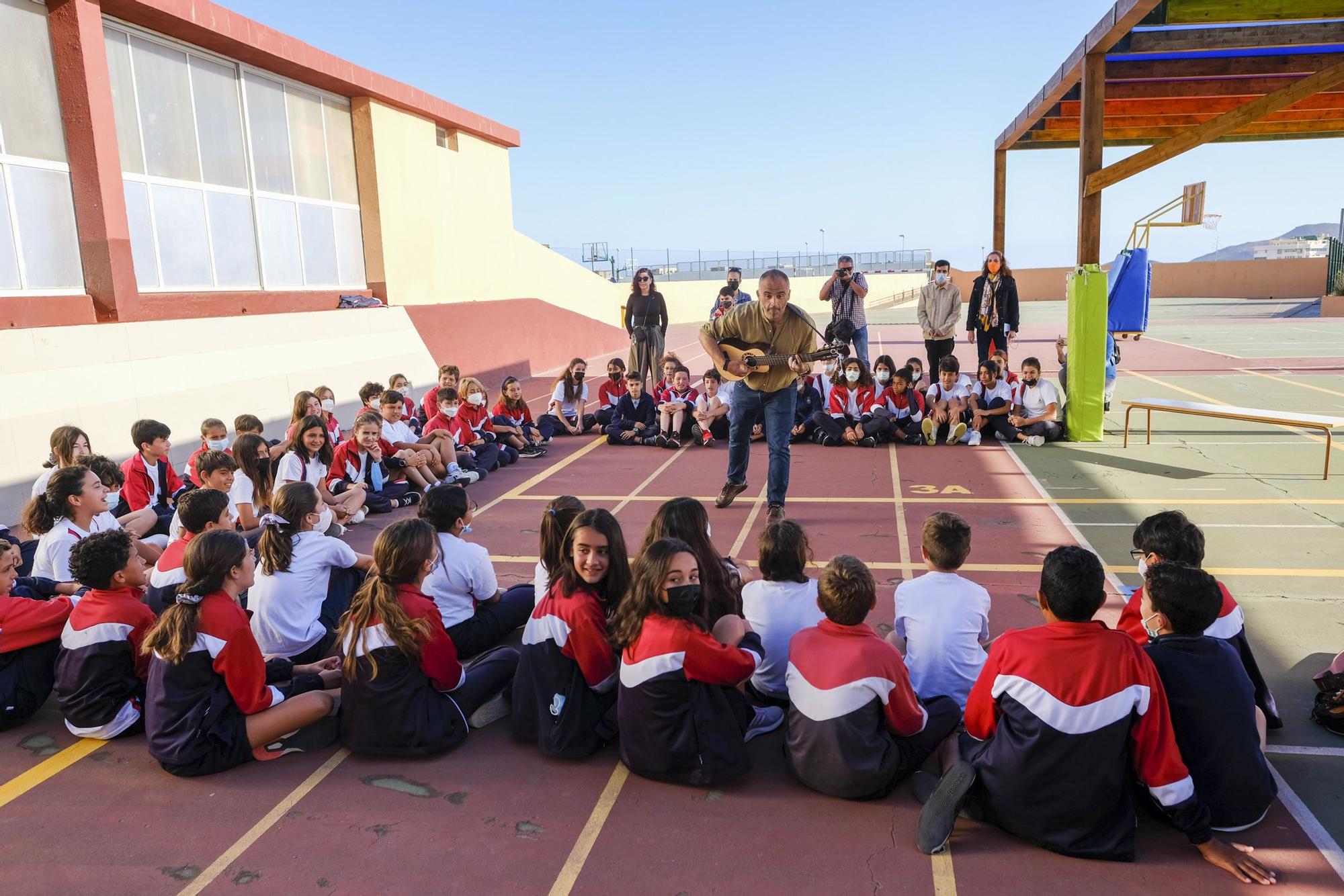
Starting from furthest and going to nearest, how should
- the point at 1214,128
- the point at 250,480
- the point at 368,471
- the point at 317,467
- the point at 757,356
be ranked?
the point at 1214,128 < the point at 368,471 < the point at 317,467 < the point at 757,356 < the point at 250,480

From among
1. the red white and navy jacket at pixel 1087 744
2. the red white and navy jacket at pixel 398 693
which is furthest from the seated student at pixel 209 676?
the red white and navy jacket at pixel 1087 744

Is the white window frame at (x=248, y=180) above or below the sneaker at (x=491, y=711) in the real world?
above

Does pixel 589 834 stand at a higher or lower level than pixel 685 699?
lower

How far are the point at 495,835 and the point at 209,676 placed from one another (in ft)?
4.54

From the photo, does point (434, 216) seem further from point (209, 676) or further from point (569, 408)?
point (209, 676)

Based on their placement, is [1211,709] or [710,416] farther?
[710,416]

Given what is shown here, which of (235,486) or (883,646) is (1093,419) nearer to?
(883,646)

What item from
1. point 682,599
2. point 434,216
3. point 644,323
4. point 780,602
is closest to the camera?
point 682,599

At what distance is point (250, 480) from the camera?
253 inches

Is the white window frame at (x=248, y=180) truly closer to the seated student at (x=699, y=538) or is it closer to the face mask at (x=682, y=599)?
the seated student at (x=699, y=538)

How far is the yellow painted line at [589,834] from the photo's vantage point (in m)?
3.02

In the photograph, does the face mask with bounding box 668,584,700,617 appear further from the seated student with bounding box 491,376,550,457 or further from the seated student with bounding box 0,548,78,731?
the seated student with bounding box 491,376,550,457

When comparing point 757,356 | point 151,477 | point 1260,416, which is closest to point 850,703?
point 757,356

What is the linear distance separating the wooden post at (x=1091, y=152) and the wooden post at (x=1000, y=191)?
5323mm
